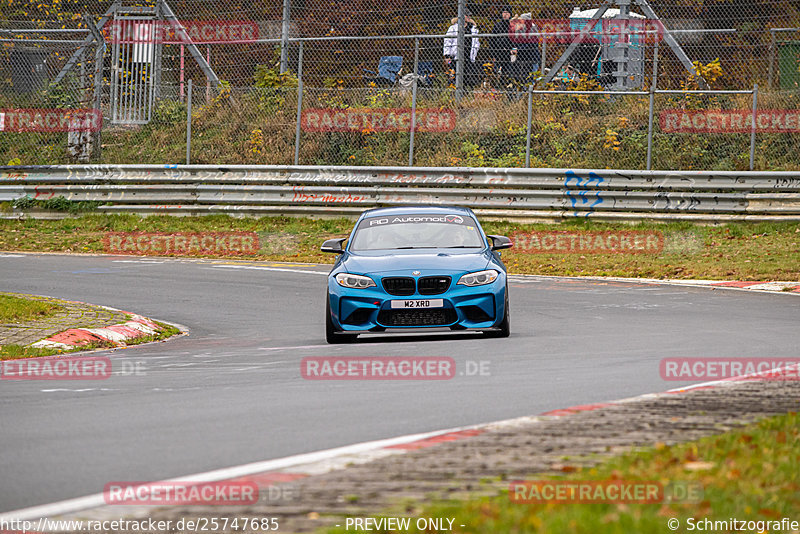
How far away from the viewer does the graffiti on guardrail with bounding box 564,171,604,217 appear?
2316cm

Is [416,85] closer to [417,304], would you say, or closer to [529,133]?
[529,133]

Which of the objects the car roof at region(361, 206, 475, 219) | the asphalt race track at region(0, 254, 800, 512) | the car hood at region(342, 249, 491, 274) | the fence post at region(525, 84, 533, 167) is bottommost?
the asphalt race track at region(0, 254, 800, 512)

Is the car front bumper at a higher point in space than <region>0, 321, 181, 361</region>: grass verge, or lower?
higher

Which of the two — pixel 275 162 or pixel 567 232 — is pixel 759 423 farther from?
pixel 275 162

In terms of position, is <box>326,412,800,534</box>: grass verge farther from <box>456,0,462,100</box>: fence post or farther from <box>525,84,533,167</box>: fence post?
<box>456,0,462,100</box>: fence post

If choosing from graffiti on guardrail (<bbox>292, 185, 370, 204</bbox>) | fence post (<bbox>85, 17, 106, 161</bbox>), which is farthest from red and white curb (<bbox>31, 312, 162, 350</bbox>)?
fence post (<bbox>85, 17, 106, 161</bbox>)

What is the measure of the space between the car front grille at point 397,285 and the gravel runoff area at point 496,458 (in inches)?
168

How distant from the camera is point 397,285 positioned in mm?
11781

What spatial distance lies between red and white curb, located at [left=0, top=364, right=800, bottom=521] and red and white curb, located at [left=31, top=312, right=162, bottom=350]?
21.5 feet

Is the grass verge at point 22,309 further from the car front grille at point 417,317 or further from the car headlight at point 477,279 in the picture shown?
the car headlight at point 477,279

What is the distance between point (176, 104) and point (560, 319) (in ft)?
57.4

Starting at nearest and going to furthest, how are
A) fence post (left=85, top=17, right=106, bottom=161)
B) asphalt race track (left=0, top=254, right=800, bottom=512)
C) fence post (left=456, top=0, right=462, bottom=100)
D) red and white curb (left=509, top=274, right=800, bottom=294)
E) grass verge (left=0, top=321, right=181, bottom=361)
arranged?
asphalt race track (left=0, top=254, right=800, bottom=512)
grass verge (left=0, top=321, right=181, bottom=361)
red and white curb (left=509, top=274, right=800, bottom=294)
fence post (left=456, top=0, right=462, bottom=100)
fence post (left=85, top=17, right=106, bottom=161)

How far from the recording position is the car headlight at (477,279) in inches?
463

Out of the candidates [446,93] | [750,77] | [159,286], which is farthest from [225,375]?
[750,77]
